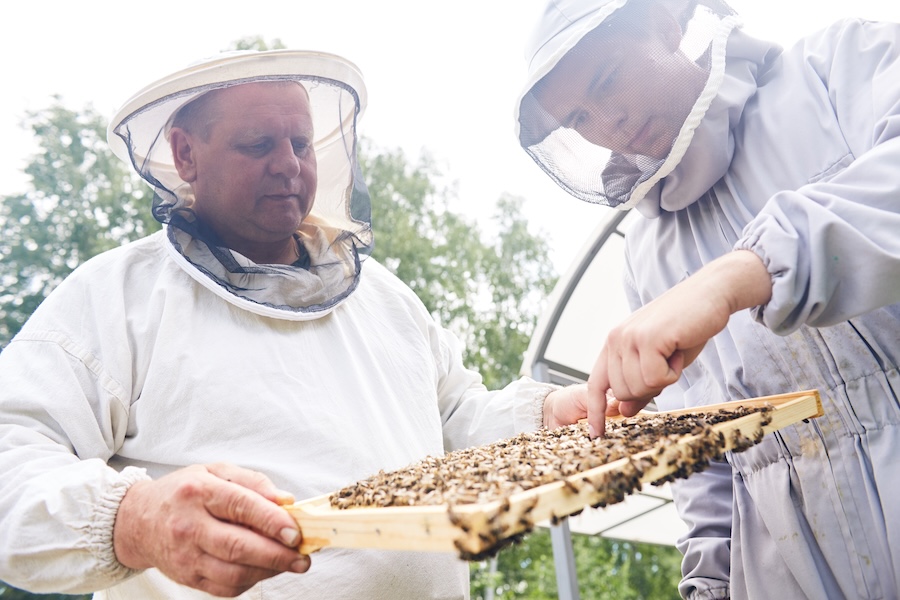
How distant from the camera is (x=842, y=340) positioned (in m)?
2.18

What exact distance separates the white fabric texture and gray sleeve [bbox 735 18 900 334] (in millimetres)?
1506

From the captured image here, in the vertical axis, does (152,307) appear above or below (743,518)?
above

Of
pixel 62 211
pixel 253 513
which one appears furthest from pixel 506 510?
pixel 62 211

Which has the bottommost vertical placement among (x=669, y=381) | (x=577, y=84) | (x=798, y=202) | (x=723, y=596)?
Answer: (x=723, y=596)

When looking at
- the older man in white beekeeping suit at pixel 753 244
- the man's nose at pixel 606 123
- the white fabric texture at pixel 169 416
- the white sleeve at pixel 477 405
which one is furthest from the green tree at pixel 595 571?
the man's nose at pixel 606 123

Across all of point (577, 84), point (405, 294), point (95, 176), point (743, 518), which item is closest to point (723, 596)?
point (743, 518)

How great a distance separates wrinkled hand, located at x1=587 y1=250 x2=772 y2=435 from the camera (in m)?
1.80

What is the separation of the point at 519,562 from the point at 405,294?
833 inches

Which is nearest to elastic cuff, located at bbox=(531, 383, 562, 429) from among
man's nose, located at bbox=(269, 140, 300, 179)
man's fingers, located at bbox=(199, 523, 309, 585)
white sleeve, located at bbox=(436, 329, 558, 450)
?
white sleeve, located at bbox=(436, 329, 558, 450)

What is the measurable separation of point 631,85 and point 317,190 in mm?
1539

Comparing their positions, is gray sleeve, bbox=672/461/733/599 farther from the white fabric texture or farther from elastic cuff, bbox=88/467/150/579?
elastic cuff, bbox=88/467/150/579

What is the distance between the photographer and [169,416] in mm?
2426

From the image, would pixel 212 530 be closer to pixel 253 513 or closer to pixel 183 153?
pixel 253 513

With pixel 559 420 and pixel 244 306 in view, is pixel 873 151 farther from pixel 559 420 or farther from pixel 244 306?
pixel 244 306
